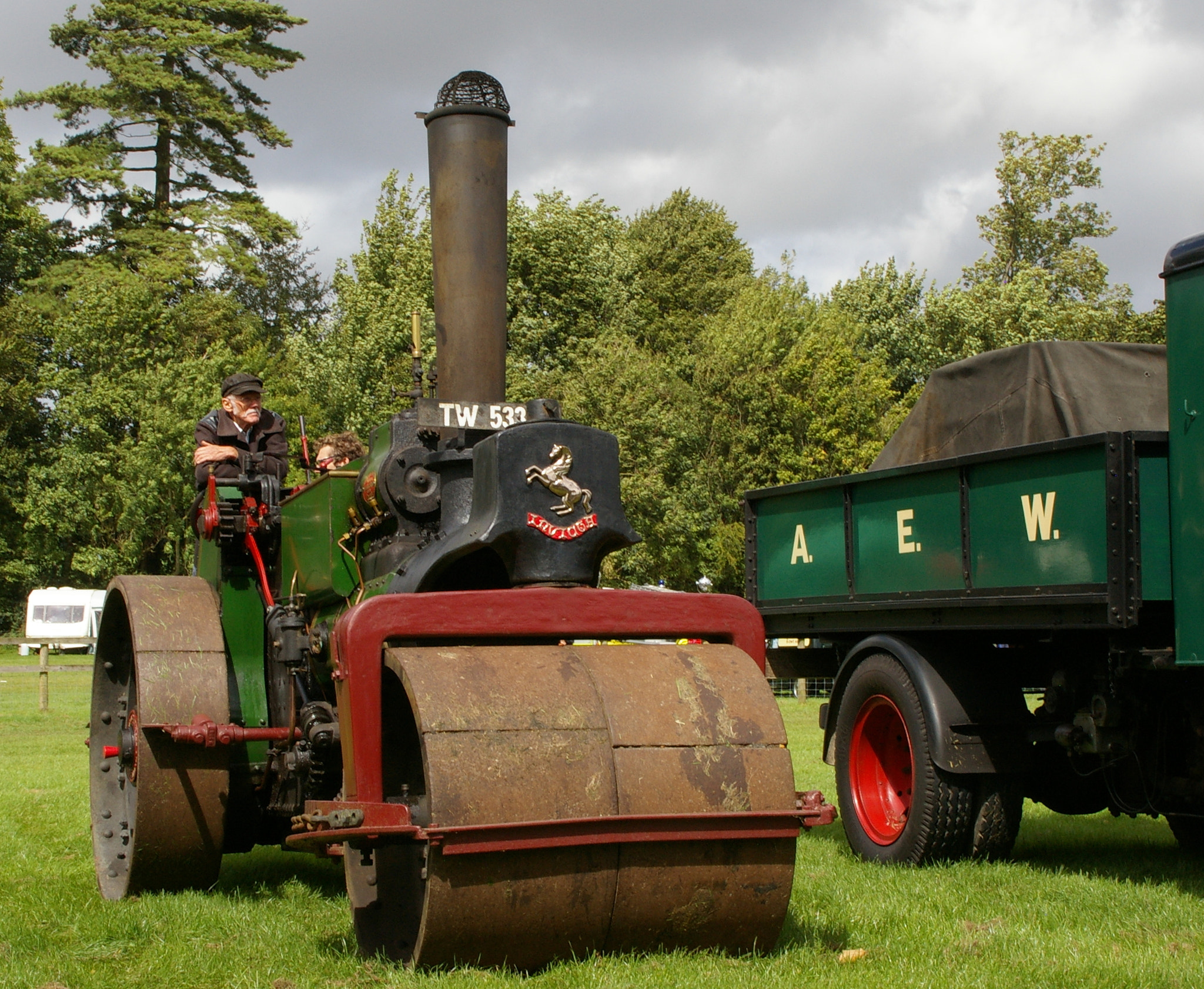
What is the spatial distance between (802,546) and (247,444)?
3.18m

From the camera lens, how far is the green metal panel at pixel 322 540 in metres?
5.33

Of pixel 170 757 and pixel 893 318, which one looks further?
pixel 893 318

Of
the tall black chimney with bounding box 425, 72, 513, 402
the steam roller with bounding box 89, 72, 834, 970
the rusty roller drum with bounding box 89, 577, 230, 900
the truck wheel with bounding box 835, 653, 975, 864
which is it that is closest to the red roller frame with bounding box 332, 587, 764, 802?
the steam roller with bounding box 89, 72, 834, 970

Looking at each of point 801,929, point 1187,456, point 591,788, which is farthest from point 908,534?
point 591,788

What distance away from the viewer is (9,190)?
3547 cm

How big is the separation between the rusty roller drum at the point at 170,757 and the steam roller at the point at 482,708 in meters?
0.01

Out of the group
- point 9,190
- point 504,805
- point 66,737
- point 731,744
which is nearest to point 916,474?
point 731,744

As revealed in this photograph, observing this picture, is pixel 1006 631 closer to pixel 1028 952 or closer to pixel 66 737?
pixel 1028 952

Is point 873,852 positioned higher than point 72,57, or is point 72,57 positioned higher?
point 72,57

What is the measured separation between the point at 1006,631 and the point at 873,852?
4.34 ft

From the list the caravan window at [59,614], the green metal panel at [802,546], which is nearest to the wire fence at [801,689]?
the green metal panel at [802,546]

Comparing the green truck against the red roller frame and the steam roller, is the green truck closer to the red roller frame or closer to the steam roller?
the steam roller

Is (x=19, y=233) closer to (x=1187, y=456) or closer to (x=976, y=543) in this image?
(x=976, y=543)

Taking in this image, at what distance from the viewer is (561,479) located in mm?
4309
